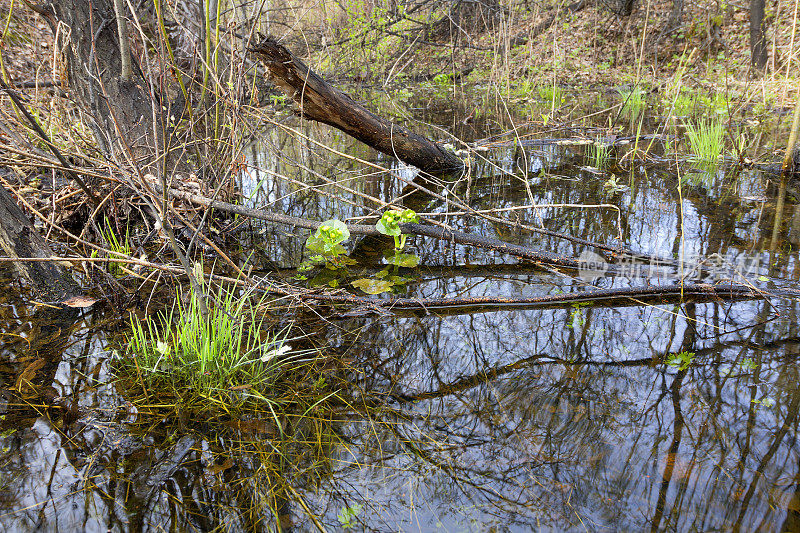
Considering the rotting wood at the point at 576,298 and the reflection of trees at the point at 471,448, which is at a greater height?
the rotting wood at the point at 576,298

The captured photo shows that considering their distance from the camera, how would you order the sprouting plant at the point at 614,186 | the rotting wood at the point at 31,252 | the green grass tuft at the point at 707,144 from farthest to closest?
A: the green grass tuft at the point at 707,144, the sprouting plant at the point at 614,186, the rotting wood at the point at 31,252

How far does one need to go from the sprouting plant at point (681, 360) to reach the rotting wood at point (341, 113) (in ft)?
8.87

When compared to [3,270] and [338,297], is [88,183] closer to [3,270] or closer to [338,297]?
[3,270]

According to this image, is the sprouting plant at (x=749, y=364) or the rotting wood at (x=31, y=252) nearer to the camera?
the sprouting plant at (x=749, y=364)

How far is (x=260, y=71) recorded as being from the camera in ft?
24.3

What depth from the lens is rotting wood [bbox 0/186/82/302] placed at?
2.33 m

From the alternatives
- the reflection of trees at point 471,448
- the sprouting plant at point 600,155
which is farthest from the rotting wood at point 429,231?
the sprouting plant at point 600,155

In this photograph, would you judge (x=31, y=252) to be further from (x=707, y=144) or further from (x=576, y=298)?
(x=707, y=144)

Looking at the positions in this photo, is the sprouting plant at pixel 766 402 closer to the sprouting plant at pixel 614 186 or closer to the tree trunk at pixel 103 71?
the sprouting plant at pixel 614 186

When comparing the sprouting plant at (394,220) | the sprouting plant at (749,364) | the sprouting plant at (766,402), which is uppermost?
the sprouting plant at (394,220)

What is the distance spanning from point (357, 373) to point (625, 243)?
2056 mm

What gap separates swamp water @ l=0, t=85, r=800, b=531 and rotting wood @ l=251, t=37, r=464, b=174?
1764mm

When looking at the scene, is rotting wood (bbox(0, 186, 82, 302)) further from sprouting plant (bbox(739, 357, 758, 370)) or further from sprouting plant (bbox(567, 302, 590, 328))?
sprouting plant (bbox(739, 357, 758, 370))

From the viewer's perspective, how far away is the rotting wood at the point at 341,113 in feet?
12.0
